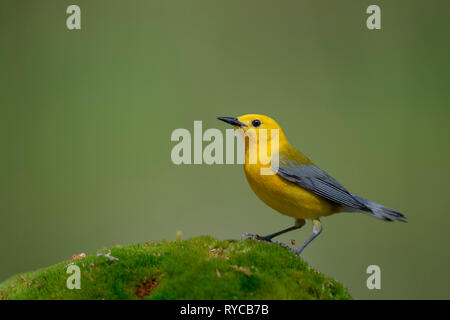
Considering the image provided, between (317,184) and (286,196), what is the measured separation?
0.44 metres

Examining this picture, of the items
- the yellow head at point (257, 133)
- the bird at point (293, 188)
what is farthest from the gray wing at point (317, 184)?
the yellow head at point (257, 133)

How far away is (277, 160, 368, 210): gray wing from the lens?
495 centimetres

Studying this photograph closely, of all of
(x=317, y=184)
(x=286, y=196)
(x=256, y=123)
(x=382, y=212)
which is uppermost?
(x=256, y=123)

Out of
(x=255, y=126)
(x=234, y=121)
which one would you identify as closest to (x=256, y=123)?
(x=255, y=126)

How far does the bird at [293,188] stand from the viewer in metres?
4.91

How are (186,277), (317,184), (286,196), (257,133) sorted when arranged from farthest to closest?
(257,133)
(317,184)
(286,196)
(186,277)

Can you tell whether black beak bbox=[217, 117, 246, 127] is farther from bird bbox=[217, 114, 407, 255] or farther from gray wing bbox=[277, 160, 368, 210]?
gray wing bbox=[277, 160, 368, 210]

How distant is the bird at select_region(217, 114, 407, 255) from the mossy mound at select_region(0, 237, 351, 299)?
930 mm

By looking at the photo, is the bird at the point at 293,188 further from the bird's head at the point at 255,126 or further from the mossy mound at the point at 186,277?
the mossy mound at the point at 186,277

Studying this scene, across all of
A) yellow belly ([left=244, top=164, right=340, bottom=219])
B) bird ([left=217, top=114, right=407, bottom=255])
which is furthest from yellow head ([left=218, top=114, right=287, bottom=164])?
yellow belly ([left=244, top=164, right=340, bottom=219])

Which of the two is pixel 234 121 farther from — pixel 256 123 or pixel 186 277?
pixel 186 277

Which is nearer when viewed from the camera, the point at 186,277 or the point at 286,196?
the point at 186,277

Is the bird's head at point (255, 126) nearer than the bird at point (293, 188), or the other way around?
the bird at point (293, 188)

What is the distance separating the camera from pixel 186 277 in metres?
3.40
